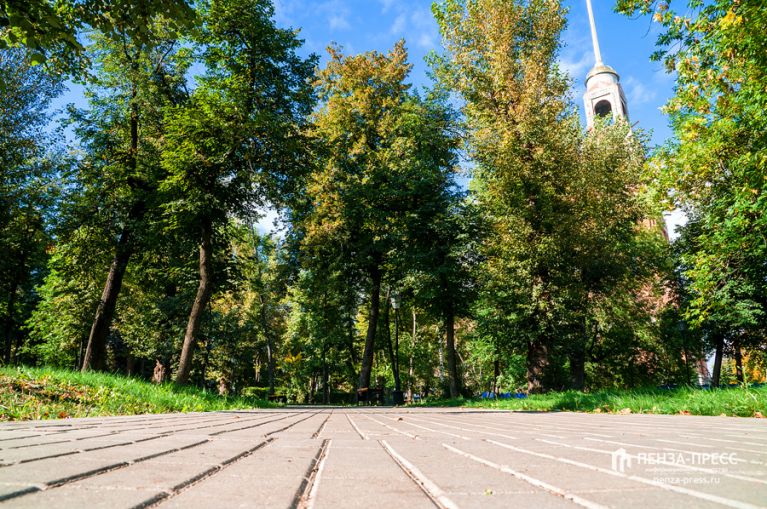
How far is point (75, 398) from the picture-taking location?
6215mm

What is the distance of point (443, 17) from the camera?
17297mm

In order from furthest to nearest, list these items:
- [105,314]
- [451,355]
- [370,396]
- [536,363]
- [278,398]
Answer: [278,398]
[370,396]
[451,355]
[536,363]
[105,314]

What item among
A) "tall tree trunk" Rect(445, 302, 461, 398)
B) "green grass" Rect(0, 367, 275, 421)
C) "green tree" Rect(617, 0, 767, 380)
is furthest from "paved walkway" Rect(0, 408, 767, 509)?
"tall tree trunk" Rect(445, 302, 461, 398)

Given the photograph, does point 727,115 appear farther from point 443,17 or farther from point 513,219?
point 443,17

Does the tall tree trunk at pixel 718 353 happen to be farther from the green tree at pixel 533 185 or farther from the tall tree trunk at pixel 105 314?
the tall tree trunk at pixel 105 314

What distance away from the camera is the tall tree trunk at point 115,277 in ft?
46.0

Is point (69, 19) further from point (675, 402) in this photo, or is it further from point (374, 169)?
point (374, 169)

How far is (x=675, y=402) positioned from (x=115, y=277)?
17.0 metres

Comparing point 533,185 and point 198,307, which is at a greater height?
point 533,185

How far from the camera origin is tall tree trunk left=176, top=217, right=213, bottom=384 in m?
11.1

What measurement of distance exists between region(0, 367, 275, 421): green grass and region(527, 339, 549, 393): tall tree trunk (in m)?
11.2

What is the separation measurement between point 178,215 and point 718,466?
12.9 m

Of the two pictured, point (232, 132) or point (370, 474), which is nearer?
point (370, 474)

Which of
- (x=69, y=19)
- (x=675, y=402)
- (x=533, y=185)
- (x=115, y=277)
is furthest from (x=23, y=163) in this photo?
(x=675, y=402)
